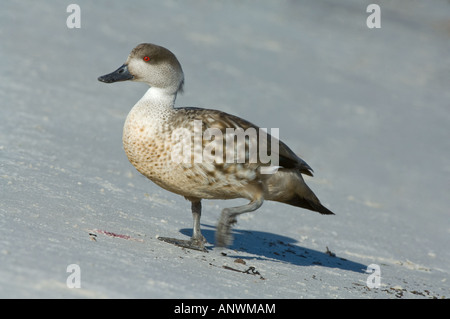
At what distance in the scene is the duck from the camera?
541 centimetres

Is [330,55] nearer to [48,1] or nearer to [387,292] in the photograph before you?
[48,1]

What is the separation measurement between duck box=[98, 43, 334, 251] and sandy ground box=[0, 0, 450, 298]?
0.47 metres

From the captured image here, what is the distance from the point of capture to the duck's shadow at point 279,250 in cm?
643

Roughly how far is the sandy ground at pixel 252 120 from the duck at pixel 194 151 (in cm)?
47

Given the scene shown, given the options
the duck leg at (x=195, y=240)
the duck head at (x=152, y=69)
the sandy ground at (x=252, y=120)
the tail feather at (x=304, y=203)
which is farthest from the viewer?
the tail feather at (x=304, y=203)

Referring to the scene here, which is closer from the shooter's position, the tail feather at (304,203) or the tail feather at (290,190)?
the tail feather at (290,190)

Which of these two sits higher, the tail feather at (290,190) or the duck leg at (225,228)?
the tail feather at (290,190)

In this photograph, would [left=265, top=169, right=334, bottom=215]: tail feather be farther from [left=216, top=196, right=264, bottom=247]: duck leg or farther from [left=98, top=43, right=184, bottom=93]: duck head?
[left=98, top=43, right=184, bottom=93]: duck head

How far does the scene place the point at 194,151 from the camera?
17.6 ft

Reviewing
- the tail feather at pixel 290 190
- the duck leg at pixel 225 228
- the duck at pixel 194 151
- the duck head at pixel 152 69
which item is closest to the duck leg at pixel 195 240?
the duck at pixel 194 151

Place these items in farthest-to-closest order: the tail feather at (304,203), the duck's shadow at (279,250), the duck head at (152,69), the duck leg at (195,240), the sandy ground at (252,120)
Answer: the duck's shadow at (279,250), the tail feather at (304,203), the duck head at (152,69), the duck leg at (195,240), the sandy ground at (252,120)

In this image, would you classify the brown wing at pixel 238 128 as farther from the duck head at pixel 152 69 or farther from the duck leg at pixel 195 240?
the duck leg at pixel 195 240

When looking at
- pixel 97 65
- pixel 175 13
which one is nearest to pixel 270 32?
pixel 175 13

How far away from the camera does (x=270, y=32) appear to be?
17.0 m
